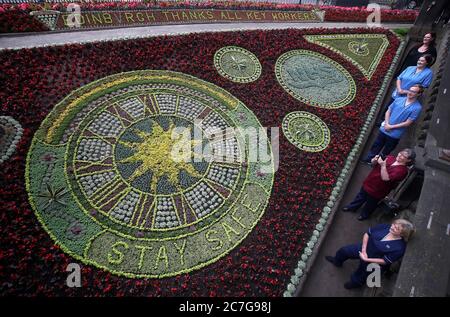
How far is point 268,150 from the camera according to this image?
1027cm

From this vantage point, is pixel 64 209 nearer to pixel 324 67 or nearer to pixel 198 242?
pixel 198 242

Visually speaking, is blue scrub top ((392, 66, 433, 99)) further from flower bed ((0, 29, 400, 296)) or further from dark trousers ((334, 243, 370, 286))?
dark trousers ((334, 243, 370, 286))

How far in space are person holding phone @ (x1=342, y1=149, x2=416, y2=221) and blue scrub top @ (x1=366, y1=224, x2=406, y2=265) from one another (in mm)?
1397

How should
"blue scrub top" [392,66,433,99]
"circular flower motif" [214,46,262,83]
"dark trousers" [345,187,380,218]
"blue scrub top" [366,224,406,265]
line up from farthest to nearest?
"circular flower motif" [214,46,262,83] → "blue scrub top" [392,66,433,99] → "dark trousers" [345,187,380,218] → "blue scrub top" [366,224,406,265]

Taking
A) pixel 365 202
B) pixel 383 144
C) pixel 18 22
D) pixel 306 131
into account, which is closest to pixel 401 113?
pixel 383 144

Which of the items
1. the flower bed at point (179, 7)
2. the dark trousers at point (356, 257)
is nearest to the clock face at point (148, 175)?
the dark trousers at point (356, 257)

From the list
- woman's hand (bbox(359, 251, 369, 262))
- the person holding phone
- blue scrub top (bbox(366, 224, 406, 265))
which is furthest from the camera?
the person holding phone

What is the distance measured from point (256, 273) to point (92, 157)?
17.4 feet

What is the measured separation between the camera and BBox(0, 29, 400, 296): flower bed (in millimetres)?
7055

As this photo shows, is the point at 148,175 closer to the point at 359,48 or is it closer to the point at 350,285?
the point at 350,285

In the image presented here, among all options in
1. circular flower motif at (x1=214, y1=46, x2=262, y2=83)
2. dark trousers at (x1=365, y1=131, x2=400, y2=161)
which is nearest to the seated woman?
dark trousers at (x1=365, y1=131, x2=400, y2=161)

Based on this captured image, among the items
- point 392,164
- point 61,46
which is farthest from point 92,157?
point 392,164

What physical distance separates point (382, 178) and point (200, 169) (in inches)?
185

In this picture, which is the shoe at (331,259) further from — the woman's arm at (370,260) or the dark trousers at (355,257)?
the woman's arm at (370,260)
